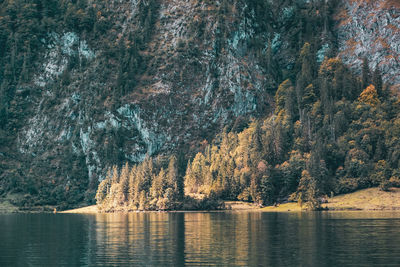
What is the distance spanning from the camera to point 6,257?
281 ft

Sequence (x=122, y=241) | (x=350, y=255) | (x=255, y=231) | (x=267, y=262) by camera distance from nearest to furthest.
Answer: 1. (x=267, y=262)
2. (x=350, y=255)
3. (x=122, y=241)
4. (x=255, y=231)

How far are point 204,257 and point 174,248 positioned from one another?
14.2 metres

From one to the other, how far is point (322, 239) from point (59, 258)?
49729 millimetres

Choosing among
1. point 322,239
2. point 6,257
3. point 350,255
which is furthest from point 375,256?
point 6,257

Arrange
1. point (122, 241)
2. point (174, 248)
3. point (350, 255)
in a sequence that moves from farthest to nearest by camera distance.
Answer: point (122, 241)
point (174, 248)
point (350, 255)

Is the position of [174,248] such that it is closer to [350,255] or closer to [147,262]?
[147,262]

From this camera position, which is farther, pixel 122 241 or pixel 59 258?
pixel 122 241

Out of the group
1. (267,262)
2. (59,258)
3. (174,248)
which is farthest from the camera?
(174,248)

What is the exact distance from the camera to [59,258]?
83750mm

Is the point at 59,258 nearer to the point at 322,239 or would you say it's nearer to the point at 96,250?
the point at 96,250

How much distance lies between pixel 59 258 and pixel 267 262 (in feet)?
116

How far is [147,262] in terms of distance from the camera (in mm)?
76000

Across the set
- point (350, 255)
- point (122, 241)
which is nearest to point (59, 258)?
point (122, 241)

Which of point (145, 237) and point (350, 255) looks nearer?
point (350, 255)
